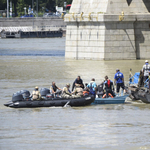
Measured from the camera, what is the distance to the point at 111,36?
51438 mm

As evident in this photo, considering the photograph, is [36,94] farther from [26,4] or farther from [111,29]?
[26,4]

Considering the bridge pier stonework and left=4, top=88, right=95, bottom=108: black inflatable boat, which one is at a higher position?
the bridge pier stonework

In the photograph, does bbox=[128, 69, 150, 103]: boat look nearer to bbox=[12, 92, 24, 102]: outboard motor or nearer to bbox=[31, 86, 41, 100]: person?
bbox=[31, 86, 41, 100]: person

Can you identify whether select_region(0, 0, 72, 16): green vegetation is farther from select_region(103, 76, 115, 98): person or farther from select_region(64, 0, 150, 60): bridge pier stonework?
select_region(103, 76, 115, 98): person

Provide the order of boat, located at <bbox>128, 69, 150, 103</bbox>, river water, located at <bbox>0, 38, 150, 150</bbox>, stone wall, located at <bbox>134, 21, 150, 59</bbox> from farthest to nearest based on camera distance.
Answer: stone wall, located at <bbox>134, 21, 150, 59</bbox> → boat, located at <bbox>128, 69, 150, 103</bbox> → river water, located at <bbox>0, 38, 150, 150</bbox>

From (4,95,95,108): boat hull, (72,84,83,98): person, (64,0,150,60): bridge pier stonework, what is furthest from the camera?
(64,0,150,60): bridge pier stonework

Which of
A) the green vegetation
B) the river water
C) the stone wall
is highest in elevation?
the green vegetation

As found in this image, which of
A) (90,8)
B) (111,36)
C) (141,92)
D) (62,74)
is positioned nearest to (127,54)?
(111,36)

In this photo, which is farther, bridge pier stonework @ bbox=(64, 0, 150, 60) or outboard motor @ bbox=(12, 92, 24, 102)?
bridge pier stonework @ bbox=(64, 0, 150, 60)

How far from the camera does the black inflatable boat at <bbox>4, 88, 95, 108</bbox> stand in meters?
25.5

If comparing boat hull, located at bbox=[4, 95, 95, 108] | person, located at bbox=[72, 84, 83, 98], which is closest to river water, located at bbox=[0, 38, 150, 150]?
boat hull, located at bbox=[4, 95, 95, 108]

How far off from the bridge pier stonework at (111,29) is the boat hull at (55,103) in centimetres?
2556

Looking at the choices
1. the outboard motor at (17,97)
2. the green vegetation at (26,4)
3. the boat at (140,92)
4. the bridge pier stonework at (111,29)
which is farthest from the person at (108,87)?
the green vegetation at (26,4)

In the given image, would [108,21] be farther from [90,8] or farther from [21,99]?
[21,99]
